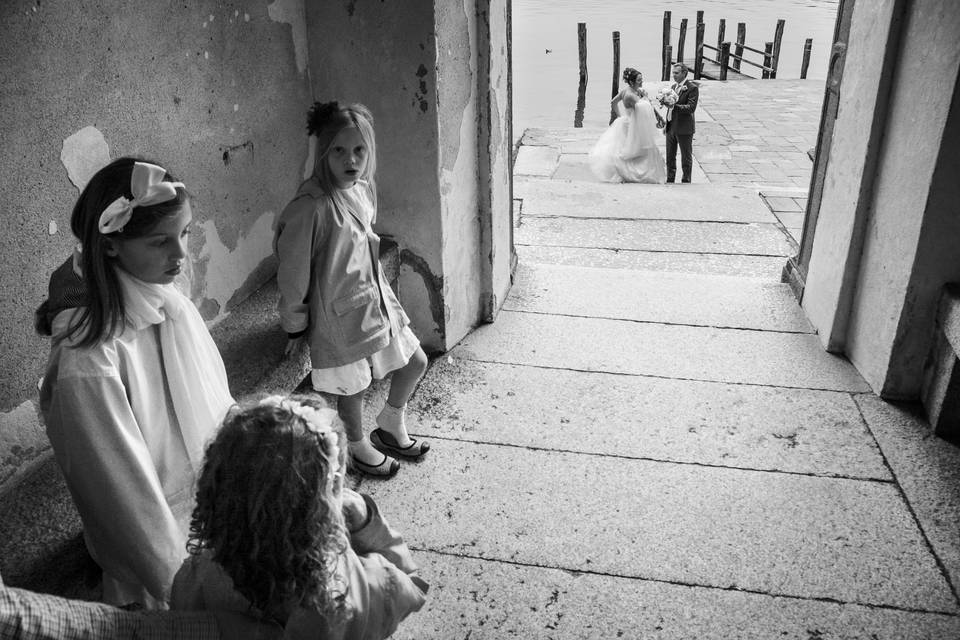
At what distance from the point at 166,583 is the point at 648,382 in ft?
8.43

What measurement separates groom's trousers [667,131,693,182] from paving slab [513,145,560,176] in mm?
1582

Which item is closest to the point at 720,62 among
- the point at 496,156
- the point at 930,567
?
the point at 496,156

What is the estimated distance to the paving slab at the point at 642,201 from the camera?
7402 millimetres

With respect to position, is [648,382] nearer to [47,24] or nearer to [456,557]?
[456,557]

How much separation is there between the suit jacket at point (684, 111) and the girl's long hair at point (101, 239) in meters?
8.64

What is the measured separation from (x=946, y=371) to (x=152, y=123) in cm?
337

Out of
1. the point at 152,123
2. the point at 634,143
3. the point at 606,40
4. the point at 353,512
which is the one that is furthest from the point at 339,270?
the point at 606,40

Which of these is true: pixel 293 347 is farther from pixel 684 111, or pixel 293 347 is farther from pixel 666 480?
pixel 684 111

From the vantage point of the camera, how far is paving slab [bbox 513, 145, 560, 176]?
34.5 feet

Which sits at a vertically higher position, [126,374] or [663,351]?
[126,374]

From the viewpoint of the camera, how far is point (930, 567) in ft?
8.63

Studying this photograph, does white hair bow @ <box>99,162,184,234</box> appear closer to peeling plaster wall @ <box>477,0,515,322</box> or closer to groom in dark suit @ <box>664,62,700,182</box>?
peeling plaster wall @ <box>477,0,515,322</box>

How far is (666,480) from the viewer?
121 inches

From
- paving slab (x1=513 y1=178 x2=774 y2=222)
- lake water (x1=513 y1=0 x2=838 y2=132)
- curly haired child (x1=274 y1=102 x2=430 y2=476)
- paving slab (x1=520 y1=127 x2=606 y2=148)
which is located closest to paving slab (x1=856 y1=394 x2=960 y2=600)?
curly haired child (x1=274 y1=102 x2=430 y2=476)
